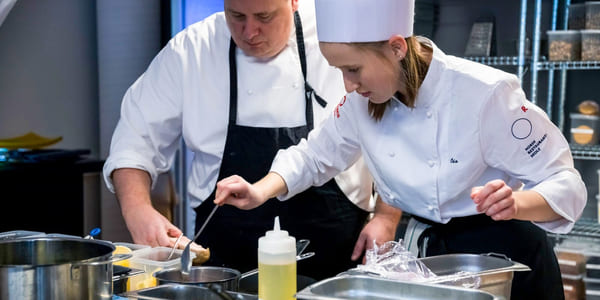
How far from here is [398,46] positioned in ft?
5.25

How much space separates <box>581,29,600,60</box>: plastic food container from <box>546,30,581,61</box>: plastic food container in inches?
1.3

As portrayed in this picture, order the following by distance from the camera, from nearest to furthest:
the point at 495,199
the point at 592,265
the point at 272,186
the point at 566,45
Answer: the point at 495,199 → the point at 272,186 → the point at 592,265 → the point at 566,45

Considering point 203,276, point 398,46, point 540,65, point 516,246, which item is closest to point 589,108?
point 540,65

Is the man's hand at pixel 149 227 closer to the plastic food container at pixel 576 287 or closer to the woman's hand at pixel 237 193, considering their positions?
the woman's hand at pixel 237 193

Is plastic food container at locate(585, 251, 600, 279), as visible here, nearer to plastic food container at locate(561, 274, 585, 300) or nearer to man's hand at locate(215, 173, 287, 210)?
plastic food container at locate(561, 274, 585, 300)

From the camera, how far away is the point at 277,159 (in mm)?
1847

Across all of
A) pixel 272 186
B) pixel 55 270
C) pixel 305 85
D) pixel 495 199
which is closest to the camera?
pixel 55 270

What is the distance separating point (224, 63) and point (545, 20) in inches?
79.1

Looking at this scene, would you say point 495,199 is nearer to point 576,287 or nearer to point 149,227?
point 149,227

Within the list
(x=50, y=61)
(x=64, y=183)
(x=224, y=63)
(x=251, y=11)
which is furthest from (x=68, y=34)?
(x=251, y=11)

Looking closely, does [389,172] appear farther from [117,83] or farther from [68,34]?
[68,34]

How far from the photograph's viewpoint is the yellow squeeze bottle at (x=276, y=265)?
1201mm

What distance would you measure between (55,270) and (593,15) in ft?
9.02

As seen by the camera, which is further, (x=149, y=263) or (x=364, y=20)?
(x=364, y=20)
